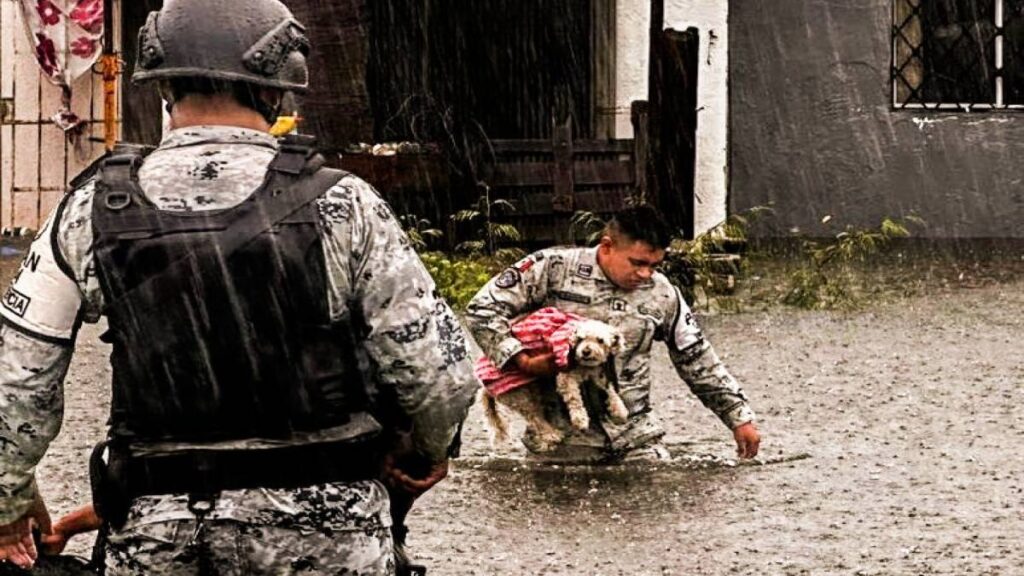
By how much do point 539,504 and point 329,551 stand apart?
4.09 metres

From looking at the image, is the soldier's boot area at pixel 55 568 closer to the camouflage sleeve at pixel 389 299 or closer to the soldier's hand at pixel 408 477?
the soldier's hand at pixel 408 477

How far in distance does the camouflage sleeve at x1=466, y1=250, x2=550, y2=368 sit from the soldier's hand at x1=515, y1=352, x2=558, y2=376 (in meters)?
0.04

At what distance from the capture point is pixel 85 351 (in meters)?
11.2

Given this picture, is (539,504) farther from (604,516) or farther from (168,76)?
(168,76)

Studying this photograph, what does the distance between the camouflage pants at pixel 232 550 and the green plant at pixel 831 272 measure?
985cm

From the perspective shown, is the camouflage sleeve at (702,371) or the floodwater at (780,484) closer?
the floodwater at (780,484)

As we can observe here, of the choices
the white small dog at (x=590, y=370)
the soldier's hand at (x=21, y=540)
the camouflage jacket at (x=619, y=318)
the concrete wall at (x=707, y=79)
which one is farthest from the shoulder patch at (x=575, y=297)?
the concrete wall at (x=707, y=79)

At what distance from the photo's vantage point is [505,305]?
7.75 metres

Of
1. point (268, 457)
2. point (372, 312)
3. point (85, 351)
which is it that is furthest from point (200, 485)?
point (85, 351)

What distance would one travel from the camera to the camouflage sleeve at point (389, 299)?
3428 mm

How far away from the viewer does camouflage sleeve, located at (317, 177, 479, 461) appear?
3.43 meters

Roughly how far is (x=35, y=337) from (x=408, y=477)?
0.69 m

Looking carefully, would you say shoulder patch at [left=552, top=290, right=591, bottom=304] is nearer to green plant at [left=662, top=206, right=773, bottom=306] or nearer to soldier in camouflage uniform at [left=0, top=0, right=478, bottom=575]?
soldier in camouflage uniform at [left=0, top=0, right=478, bottom=575]

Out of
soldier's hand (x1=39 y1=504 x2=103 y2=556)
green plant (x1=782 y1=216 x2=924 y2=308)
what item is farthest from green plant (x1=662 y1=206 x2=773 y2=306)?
soldier's hand (x1=39 y1=504 x2=103 y2=556)
